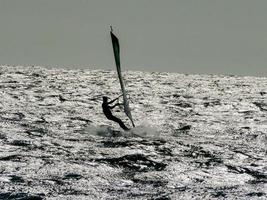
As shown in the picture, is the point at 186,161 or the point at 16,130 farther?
the point at 16,130

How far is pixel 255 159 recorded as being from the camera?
62.8ft

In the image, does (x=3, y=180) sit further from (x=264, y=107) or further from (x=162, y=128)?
(x=264, y=107)

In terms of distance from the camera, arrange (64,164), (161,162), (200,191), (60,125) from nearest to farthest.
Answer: (200,191), (64,164), (161,162), (60,125)

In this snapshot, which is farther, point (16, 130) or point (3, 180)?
point (16, 130)

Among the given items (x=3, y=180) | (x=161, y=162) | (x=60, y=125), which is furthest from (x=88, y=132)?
(x=3, y=180)

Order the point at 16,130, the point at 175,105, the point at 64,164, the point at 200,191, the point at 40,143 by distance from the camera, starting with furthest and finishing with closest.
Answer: the point at 175,105, the point at 16,130, the point at 40,143, the point at 64,164, the point at 200,191

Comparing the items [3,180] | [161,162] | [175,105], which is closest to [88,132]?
[161,162]

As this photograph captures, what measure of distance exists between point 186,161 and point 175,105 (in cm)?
2442

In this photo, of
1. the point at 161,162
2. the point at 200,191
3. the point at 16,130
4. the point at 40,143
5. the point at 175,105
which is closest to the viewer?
the point at 200,191

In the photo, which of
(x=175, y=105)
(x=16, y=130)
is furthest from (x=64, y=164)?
(x=175, y=105)

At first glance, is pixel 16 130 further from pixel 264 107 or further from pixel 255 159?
pixel 264 107

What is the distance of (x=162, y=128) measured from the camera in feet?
93.5

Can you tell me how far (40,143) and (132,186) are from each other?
8.17 m

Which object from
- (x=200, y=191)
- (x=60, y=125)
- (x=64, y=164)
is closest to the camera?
(x=200, y=191)
